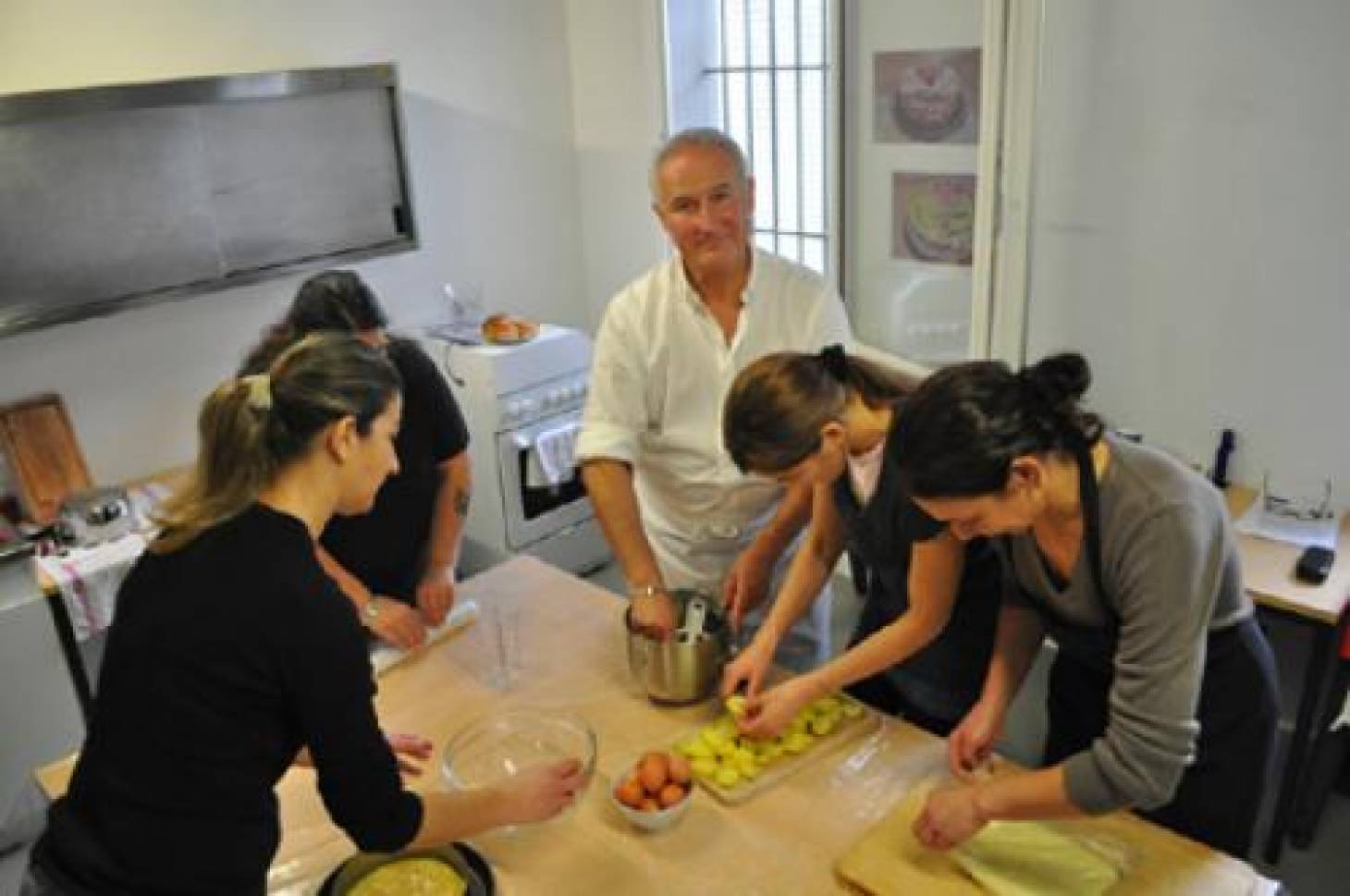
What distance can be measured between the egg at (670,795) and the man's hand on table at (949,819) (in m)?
0.30

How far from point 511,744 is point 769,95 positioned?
8.45 ft

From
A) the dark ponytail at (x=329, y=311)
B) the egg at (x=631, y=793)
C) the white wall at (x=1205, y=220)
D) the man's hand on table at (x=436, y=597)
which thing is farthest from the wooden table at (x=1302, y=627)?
the dark ponytail at (x=329, y=311)

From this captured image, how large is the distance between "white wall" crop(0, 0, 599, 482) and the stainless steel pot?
2.06 m

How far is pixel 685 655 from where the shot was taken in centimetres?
160

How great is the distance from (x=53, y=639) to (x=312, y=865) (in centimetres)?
155

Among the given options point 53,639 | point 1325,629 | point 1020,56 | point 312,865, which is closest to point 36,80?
point 53,639

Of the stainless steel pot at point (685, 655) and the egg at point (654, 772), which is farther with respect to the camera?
the stainless steel pot at point (685, 655)

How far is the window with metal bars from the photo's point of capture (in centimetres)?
336

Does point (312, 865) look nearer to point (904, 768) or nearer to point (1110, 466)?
point (904, 768)

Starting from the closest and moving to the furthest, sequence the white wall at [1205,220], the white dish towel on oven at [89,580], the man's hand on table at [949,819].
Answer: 1. the man's hand on table at [949,819]
2. the white wall at [1205,220]
3. the white dish towel on oven at [89,580]

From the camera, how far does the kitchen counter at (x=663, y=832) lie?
4.27ft

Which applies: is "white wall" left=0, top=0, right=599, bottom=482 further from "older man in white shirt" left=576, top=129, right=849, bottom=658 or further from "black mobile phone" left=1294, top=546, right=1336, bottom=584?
"black mobile phone" left=1294, top=546, right=1336, bottom=584

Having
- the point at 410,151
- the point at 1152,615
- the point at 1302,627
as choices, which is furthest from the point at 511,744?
the point at 410,151

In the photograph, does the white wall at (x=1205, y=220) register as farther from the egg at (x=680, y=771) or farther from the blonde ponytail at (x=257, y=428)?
the blonde ponytail at (x=257, y=428)
